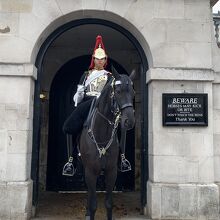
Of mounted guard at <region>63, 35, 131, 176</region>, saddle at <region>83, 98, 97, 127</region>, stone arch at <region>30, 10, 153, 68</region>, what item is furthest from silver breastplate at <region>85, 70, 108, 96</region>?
stone arch at <region>30, 10, 153, 68</region>

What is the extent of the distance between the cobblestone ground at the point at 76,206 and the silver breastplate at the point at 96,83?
2.69 m

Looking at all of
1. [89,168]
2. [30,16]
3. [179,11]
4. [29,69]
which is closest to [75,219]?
[89,168]

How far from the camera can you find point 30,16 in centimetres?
708

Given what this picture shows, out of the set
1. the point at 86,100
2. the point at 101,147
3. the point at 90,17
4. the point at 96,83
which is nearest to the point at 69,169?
the point at 101,147

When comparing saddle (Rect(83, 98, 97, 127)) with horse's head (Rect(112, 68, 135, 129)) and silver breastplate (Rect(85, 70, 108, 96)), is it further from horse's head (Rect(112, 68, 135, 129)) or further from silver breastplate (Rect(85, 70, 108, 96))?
horse's head (Rect(112, 68, 135, 129))

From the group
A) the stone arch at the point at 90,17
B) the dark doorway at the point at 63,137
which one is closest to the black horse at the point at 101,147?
the stone arch at the point at 90,17

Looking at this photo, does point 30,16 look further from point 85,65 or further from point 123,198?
point 123,198

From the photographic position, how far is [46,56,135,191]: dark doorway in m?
10.4

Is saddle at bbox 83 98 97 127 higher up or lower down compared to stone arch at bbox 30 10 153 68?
lower down

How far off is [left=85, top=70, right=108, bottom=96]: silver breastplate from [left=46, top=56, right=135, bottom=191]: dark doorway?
432 cm

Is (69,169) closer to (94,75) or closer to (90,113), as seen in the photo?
(90,113)

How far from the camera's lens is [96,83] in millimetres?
6430

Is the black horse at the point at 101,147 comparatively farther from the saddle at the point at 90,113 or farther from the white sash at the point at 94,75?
the white sash at the point at 94,75

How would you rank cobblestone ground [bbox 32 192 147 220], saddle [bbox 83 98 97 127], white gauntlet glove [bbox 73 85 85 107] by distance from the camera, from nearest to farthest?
saddle [bbox 83 98 97 127], white gauntlet glove [bbox 73 85 85 107], cobblestone ground [bbox 32 192 147 220]
